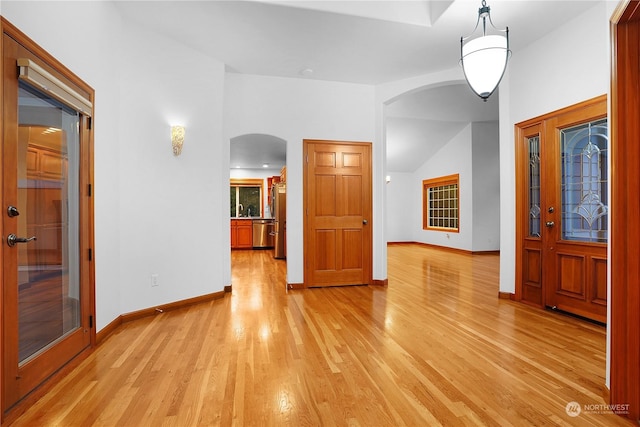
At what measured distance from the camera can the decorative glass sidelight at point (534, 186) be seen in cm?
385

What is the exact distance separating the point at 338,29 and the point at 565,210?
121 inches

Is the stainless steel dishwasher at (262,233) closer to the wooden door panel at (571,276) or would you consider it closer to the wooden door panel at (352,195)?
the wooden door panel at (352,195)

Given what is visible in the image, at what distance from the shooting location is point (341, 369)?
2.27 meters

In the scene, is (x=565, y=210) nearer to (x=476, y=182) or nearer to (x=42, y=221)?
(x=42, y=221)

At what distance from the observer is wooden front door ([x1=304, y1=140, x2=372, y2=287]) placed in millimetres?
4828

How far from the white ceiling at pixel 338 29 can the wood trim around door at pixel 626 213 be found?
1.68 metres

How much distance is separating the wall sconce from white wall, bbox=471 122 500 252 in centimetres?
692

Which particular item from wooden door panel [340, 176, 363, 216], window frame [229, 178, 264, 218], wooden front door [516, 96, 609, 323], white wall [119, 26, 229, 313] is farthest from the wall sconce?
window frame [229, 178, 264, 218]

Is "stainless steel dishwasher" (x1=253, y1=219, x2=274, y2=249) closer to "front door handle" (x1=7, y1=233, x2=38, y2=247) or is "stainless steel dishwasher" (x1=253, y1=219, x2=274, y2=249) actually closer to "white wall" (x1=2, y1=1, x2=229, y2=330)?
"white wall" (x1=2, y1=1, x2=229, y2=330)

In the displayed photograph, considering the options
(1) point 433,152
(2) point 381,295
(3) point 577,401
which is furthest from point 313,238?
(1) point 433,152

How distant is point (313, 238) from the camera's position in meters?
4.84

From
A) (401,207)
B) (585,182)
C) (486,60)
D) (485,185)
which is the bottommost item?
(401,207)

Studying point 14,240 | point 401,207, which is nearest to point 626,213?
point 14,240

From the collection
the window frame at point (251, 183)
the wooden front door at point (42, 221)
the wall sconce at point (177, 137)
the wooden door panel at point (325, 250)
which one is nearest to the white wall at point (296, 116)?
the wooden door panel at point (325, 250)
